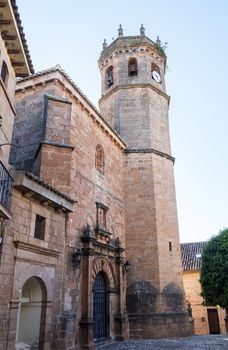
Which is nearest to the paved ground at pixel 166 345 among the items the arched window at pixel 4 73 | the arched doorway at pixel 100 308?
the arched doorway at pixel 100 308

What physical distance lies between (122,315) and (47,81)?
28.9 feet

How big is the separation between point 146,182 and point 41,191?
7176mm

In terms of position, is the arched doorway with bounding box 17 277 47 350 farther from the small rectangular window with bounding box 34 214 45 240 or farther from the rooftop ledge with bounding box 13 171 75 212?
the rooftop ledge with bounding box 13 171 75 212

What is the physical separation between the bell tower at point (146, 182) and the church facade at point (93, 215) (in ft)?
0.15

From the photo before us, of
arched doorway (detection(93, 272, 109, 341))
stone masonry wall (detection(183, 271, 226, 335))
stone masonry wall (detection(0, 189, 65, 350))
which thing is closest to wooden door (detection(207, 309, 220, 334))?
stone masonry wall (detection(183, 271, 226, 335))

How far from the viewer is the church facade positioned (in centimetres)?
752

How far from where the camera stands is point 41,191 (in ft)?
25.0

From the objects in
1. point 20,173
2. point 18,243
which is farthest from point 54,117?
point 18,243

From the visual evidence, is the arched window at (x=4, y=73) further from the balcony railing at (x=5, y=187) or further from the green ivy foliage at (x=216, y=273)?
the green ivy foliage at (x=216, y=273)

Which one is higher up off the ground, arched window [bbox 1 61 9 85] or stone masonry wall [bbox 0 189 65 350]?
arched window [bbox 1 61 9 85]

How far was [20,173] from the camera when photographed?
7.09 m

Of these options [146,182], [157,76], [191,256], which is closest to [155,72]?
[157,76]

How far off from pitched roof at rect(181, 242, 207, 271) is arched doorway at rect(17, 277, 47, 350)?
16.6 metres

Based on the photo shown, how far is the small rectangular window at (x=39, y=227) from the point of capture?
7.96m
